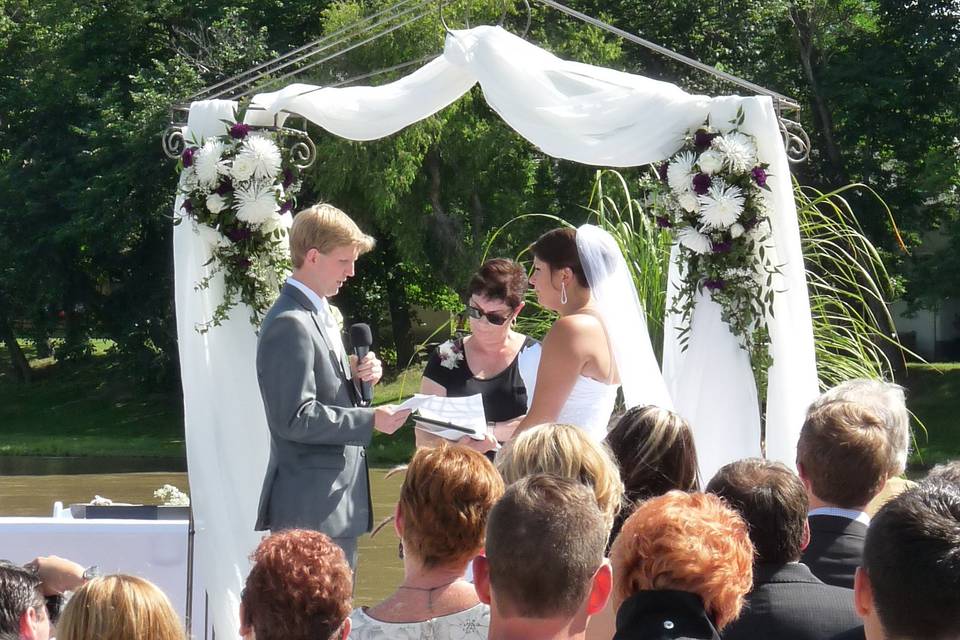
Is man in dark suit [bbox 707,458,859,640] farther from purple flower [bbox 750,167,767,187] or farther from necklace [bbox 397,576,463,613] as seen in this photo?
purple flower [bbox 750,167,767,187]

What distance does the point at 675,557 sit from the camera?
2180mm

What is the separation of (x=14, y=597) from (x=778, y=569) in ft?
5.23

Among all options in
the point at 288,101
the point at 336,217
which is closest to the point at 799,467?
the point at 336,217

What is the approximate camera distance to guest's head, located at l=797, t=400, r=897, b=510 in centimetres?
304

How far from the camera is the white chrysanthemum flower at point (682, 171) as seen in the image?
4.94 m

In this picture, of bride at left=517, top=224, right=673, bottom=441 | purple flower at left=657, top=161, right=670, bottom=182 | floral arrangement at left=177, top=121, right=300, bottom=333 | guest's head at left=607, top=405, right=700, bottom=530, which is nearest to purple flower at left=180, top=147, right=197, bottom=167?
floral arrangement at left=177, top=121, right=300, bottom=333

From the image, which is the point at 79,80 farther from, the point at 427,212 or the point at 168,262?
the point at 427,212

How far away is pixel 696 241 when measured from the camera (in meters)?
4.96

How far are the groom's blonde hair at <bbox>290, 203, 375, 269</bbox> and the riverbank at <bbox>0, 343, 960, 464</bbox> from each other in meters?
14.5

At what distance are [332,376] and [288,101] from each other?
179 cm

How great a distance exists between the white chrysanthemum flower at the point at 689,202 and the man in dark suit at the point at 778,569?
2327 mm

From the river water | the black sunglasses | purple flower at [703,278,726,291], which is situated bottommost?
the river water

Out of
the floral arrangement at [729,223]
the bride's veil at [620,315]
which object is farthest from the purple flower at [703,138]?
the bride's veil at [620,315]

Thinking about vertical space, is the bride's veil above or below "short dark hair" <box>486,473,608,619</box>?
above
